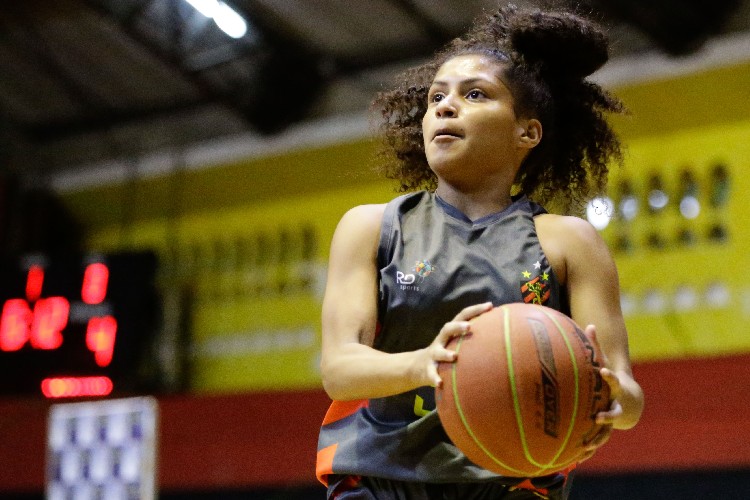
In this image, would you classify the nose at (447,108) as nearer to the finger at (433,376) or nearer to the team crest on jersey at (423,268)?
the team crest on jersey at (423,268)

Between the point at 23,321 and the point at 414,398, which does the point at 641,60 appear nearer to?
the point at 23,321

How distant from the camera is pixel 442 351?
136 centimetres

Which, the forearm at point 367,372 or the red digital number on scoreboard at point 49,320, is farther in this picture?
the red digital number on scoreboard at point 49,320

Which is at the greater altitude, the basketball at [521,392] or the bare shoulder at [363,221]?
the bare shoulder at [363,221]

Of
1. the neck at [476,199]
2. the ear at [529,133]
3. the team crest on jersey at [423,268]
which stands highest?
the ear at [529,133]

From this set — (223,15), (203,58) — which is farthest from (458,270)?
(203,58)

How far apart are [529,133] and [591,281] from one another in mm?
289

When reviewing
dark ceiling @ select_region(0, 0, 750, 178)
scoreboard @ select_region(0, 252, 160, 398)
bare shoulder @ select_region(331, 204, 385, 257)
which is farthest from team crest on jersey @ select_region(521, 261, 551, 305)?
scoreboard @ select_region(0, 252, 160, 398)

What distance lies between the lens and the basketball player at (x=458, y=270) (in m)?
1.52

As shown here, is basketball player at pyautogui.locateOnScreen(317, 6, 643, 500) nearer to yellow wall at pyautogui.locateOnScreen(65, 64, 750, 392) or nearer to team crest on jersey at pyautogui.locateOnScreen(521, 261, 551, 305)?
team crest on jersey at pyautogui.locateOnScreen(521, 261, 551, 305)

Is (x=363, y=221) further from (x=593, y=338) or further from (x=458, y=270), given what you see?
(x=593, y=338)

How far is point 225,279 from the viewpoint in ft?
24.0

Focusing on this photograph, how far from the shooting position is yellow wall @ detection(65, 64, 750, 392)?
571cm

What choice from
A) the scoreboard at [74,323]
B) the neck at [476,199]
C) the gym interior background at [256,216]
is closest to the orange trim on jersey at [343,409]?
the neck at [476,199]
